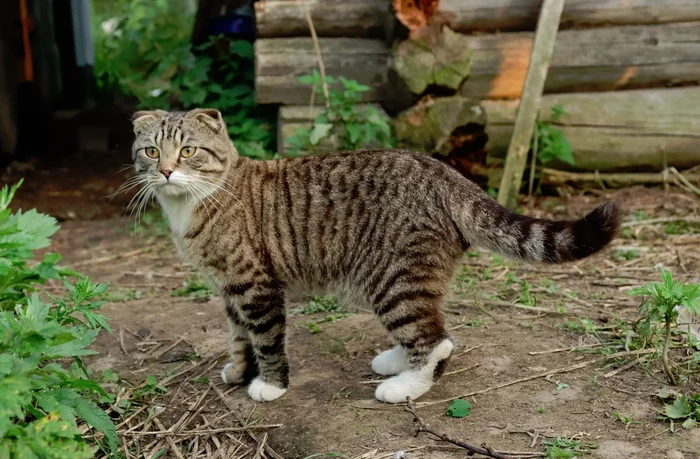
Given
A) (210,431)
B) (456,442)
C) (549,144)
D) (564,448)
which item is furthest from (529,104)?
(210,431)

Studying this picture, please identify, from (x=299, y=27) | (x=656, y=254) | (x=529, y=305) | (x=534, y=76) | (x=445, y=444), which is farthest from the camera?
(x=299, y=27)

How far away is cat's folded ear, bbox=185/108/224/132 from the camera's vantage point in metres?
3.85

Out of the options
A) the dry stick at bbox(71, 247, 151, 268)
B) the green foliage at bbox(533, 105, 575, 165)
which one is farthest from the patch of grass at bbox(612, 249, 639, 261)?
the dry stick at bbox(71, 247, 151, 268)

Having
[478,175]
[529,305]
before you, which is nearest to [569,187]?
[478,175]

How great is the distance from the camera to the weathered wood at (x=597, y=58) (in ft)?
21.6

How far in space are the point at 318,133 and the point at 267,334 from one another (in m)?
2.74

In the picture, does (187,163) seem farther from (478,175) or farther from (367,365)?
(478,175)

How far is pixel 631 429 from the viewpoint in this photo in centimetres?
298

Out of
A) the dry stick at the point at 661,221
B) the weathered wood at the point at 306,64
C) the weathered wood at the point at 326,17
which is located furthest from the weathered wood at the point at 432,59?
the dry stick at the point at 661,221

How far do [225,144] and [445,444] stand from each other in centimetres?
198

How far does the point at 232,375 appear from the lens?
12.6ft

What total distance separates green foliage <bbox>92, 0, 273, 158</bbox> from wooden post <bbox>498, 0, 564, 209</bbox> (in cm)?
234

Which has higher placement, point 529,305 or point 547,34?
point 547,34

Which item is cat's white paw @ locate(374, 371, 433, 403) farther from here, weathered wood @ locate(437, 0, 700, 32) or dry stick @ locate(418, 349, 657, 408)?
weathered wood @ locate(437, 0, 700, 32)
